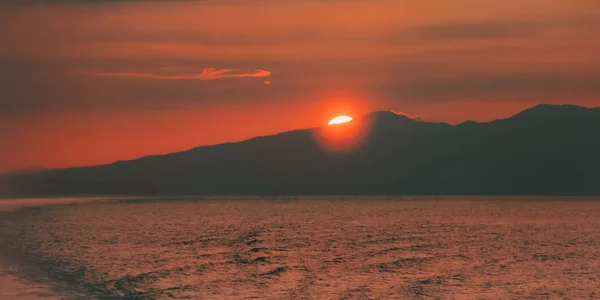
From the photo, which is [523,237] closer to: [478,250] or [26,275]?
[478,250]

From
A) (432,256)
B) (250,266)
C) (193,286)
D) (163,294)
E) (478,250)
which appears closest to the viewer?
(163,294)

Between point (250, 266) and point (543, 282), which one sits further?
point (250, 266)

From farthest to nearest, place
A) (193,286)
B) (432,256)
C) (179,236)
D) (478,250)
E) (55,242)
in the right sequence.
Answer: (179,236), (55,242), (478,250), (432,256), (193,286)

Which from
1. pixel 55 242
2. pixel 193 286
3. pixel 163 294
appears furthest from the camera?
pixel 55 242

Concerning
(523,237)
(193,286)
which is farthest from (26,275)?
(523,237)

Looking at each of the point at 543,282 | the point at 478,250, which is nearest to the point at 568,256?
the point at 478,250

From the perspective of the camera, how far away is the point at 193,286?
42.5 metres

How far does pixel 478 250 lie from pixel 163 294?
1545 inches

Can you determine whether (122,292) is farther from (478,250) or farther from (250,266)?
(478,250)

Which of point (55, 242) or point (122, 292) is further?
point (55, 242)

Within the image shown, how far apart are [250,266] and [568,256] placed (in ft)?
98.1

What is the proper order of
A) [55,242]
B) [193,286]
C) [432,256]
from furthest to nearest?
[55,242], [432,256], [193,286]

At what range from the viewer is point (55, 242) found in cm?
8200

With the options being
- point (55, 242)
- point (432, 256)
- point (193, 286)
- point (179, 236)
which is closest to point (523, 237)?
point (432, 256)
